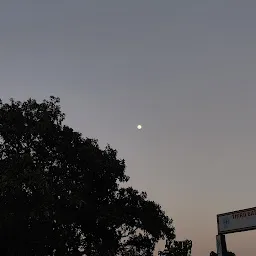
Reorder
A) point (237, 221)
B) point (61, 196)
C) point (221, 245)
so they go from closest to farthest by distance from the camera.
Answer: point (237, 221)
point (221, 245)
point (61, 196)

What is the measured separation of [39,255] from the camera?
3769 centimetres

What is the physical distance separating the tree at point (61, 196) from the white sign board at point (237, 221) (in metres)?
11.5

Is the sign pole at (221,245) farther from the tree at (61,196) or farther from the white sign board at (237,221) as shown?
the tree at (61,196)

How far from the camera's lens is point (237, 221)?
29.5 m

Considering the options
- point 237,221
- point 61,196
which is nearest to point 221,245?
point 237,221

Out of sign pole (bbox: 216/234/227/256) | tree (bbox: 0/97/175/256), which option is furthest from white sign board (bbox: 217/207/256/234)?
tree (bbox: 0/97/175/256)

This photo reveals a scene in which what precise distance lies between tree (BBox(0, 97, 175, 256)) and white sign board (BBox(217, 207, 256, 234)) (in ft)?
37.7

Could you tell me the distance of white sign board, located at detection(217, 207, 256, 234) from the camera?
28.3 m

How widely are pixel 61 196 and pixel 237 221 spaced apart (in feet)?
48.6

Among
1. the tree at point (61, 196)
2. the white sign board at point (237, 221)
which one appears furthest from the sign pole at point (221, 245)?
the tree at point (61, 196)

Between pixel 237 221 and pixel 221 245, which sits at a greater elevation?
pixel 237 221

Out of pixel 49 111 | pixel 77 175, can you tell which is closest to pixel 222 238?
pixel 77 175

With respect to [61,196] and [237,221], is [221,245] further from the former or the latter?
[61,196]

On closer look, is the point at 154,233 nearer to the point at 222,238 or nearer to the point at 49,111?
the point at 222,238
